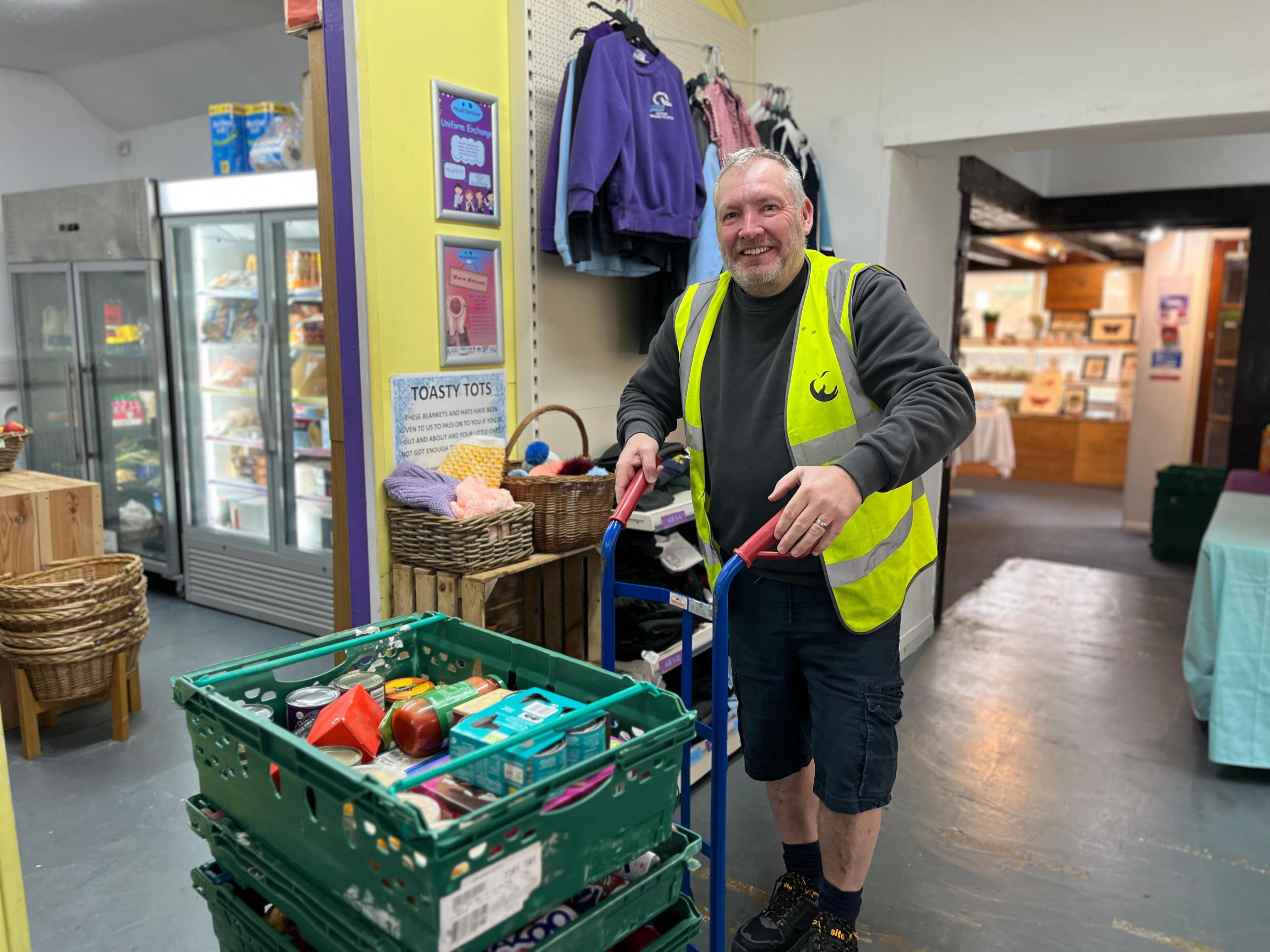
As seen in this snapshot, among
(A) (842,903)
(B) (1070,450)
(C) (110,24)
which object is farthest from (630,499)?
(B) (1070,450)

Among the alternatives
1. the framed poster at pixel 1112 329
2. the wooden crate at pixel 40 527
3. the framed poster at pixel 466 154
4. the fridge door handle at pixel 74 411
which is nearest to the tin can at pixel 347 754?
the framed poster at pixel 466 154

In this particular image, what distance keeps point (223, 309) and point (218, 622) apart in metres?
1.68

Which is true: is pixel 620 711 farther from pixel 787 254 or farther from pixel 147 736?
pixel 147 736

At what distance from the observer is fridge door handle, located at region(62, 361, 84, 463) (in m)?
5.38

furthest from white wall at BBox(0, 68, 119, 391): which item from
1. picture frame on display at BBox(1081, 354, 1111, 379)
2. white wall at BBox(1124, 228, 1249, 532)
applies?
picture frame on display at BBox(1081, 354, 1111, 379)

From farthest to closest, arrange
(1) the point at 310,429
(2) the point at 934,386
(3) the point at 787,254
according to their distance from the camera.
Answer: (1) the point at 310,429 < (3) the point at 787,254 < (2) the point at 934,386

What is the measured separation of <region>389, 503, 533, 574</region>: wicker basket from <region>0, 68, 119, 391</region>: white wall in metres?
4.89

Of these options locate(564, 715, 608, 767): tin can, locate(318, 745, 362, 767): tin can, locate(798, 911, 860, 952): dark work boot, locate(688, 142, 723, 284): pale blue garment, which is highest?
locate(688, 142, 723, 284): pale blue garment

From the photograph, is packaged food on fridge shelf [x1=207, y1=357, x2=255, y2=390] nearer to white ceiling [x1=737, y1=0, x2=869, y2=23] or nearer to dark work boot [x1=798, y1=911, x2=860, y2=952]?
white ceiling [x1=737, y1=0, x2=869, y2=23]

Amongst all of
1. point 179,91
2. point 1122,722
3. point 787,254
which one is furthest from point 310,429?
point 1122,722

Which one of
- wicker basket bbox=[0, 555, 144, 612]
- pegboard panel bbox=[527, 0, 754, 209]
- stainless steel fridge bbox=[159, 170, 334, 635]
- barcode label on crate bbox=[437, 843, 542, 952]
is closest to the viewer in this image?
barcode label on crate bbox=[437, 843, 542, 952]

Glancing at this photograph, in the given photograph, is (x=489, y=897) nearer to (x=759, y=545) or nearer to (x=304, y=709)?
(x=304, y=709)

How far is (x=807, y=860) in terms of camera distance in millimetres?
2268

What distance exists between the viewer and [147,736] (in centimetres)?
348
